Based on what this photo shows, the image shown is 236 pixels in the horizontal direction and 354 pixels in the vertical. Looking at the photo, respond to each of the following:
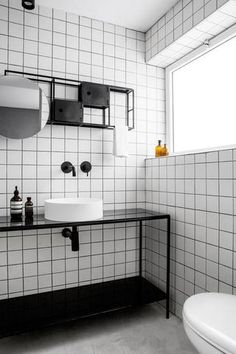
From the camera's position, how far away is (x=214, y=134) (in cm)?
201

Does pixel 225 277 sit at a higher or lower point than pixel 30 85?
lower

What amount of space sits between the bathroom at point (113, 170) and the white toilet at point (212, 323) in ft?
1.11

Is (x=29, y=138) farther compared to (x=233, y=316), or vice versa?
(x=29, y=138)

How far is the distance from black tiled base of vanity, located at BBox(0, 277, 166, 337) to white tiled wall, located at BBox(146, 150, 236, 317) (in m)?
0.23

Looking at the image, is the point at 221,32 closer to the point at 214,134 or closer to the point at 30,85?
the point at 214,134

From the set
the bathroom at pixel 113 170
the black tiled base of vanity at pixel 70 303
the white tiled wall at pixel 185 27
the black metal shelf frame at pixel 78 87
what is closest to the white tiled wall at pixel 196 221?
the bathroom at pixel 113 170

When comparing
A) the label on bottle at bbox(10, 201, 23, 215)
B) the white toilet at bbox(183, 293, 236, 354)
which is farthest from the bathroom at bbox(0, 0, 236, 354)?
the white toilet at bbox(183, 293, 236, 354)

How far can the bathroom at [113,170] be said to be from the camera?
1.70 meters

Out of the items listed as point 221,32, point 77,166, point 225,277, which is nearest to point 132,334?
point 225,277

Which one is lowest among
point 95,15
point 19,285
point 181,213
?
point 19,285

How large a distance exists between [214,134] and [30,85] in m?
1.42

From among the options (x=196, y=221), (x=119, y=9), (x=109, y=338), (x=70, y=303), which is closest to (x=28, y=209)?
(x=70, y=303)

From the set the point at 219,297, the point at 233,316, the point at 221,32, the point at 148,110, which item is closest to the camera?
the point at 233,316

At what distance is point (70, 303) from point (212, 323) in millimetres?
1094
